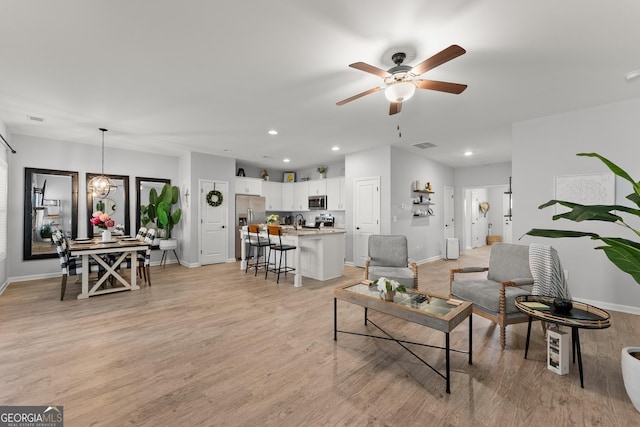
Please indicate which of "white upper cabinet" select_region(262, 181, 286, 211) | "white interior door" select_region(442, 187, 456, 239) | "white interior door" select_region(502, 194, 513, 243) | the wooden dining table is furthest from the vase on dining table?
"white interior door" select_region(502, 194, 513, 243)

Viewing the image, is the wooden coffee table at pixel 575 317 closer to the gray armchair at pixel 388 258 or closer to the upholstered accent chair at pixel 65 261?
the gray armchair at pixel 388 258

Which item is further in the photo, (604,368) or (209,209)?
(209,209)

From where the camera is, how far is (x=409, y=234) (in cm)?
640

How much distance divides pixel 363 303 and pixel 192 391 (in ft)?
4.99

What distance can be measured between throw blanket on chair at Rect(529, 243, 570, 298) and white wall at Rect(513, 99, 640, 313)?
5.49ft

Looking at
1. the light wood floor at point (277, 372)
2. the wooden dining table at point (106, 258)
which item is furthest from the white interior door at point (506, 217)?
the wooden dining table at point (106, 258)

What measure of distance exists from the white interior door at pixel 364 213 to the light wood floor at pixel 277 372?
273cm

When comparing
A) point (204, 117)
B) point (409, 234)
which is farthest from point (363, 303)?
point (409, 234)

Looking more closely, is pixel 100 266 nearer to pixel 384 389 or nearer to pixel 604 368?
pixel 384 389

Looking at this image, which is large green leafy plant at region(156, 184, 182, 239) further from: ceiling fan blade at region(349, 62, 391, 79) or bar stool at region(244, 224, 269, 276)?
ceiling fan blade at region(349, 62, 391, 79)

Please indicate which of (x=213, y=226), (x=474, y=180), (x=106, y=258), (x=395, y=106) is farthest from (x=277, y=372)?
(x=474, y=180)

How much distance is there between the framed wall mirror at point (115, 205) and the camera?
5.75 m

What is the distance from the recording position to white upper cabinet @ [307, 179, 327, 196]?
7654mm

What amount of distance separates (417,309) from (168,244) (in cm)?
605
